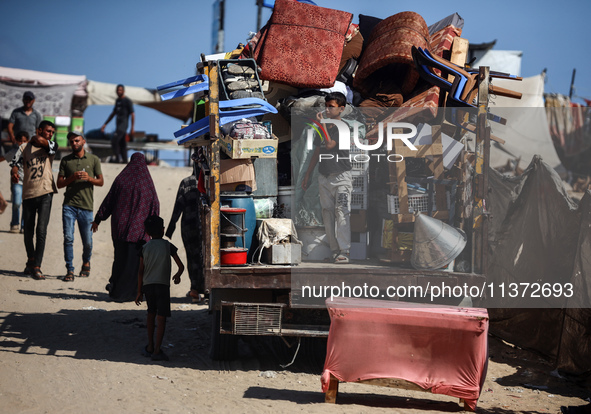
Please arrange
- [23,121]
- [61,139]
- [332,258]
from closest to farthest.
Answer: [332,258]
[23,121]
[61,139]

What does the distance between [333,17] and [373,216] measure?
2.20 meters

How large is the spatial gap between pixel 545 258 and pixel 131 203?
470cm

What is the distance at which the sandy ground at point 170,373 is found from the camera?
4738 mm

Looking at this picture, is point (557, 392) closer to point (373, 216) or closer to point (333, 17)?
point (373, 216)

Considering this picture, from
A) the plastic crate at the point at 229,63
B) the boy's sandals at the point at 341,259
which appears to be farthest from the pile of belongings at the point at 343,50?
the boy's sandals at the point at 341,259

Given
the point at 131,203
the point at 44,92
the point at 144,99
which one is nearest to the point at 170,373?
the point at 131,203

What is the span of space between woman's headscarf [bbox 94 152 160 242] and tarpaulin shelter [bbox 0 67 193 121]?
12566 millimetres

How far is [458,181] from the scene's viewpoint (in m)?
6.01

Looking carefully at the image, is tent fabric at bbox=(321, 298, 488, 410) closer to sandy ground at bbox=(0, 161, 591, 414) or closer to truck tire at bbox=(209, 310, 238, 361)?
sandy ground at bbox=(0, 161, 591, 414)

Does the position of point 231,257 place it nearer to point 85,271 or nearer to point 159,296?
point 159,296

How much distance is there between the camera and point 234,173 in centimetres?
577

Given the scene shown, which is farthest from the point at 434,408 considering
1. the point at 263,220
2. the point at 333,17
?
the point at 333,17

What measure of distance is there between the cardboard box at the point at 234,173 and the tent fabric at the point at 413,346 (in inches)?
59.5

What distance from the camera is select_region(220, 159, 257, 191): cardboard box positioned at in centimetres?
575
